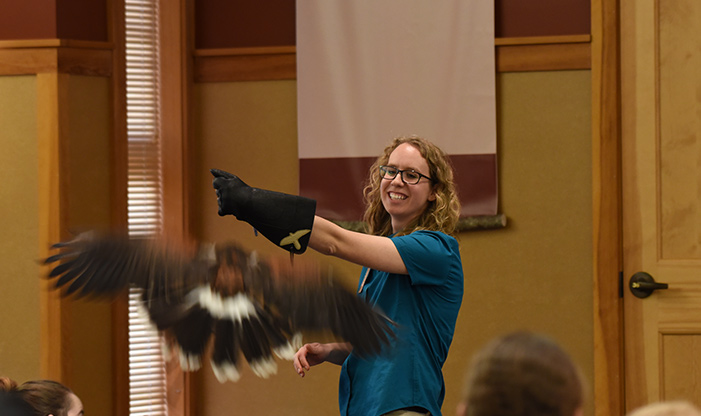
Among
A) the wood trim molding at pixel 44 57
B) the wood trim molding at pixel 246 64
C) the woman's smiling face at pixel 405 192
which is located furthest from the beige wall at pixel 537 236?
the woman's smiling face at pixel 405 192

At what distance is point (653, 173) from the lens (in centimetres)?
313

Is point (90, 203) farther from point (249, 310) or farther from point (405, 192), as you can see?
point (249, 310)

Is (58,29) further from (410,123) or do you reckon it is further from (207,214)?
(410,123)

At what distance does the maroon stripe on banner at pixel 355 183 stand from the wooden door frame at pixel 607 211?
42 cm

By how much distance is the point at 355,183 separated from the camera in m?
3.32

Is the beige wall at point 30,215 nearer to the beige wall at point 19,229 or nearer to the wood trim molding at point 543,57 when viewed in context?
the beige wall at point 19,229

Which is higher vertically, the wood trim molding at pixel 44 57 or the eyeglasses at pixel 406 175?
Answer: the wood trim molding at pixel 44 57

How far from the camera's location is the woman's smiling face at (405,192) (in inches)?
71.3

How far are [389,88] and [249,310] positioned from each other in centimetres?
199

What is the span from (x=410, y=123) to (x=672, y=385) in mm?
1428

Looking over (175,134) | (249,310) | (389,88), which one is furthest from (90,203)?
(249,310)

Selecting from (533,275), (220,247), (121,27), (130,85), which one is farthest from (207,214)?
(220,247)

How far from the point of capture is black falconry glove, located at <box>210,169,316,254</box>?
56.2 inches

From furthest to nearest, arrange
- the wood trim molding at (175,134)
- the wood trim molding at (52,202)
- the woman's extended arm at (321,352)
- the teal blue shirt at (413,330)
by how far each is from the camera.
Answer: the wood trim molding at (175,134)
the wood trim molding at (52,202)
the woman's extended arm at (321,352)
the teal blue shirt at (413,330)
